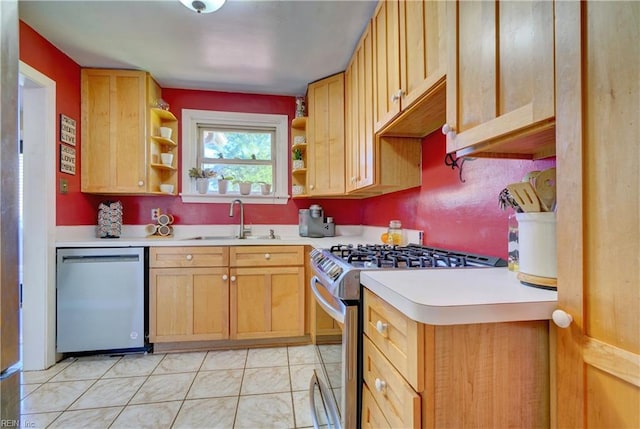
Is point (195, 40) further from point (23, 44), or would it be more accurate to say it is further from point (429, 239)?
point (429, 239)

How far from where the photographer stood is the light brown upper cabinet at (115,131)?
2504 millimetres

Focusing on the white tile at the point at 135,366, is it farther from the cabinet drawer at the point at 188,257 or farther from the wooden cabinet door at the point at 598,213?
the wooden cabinet door at the point at 598,213

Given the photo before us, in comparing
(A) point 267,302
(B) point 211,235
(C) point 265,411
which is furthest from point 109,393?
(B) point 211,235

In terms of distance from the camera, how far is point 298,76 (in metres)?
2.61

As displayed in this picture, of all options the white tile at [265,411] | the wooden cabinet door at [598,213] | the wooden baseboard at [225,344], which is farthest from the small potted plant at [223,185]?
the wooden cabinet door at [598,213]

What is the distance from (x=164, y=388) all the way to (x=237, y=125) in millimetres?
2290

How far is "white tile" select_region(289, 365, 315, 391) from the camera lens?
1.86 m

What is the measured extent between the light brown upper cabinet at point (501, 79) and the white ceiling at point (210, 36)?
1089 mm

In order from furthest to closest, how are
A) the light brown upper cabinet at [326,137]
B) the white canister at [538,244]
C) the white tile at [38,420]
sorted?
the light brown upper cabinet at [326,137], the white tile at [38,420], the white canister at [538,244]

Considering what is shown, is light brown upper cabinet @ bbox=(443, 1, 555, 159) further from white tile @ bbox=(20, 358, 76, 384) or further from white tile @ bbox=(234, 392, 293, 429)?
white tile @ bbox=(20, 358, 76, 384)

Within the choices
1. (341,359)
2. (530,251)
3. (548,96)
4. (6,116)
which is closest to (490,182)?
(530,251)

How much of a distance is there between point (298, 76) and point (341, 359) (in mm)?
2332

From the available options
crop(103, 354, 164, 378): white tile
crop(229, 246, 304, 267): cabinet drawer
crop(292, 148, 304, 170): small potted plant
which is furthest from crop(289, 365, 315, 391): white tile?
crop(292, 148, 304, 170): small potted plant

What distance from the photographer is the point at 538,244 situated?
82 centimetres
